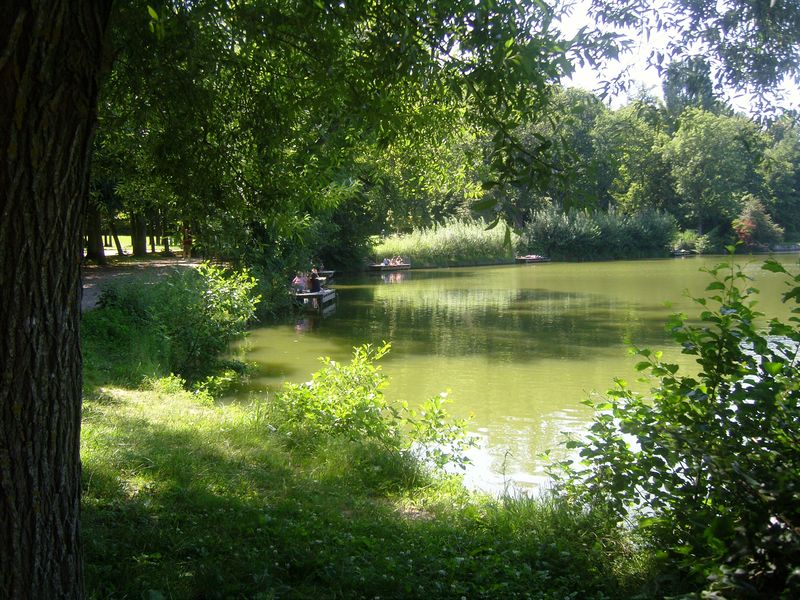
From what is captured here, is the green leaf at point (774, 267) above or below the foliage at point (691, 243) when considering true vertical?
above

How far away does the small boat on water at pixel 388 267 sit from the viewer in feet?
124

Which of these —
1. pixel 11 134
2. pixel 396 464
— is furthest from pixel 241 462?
pixel 11 134

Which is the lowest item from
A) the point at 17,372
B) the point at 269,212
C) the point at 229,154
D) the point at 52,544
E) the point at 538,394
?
the point at 538,394

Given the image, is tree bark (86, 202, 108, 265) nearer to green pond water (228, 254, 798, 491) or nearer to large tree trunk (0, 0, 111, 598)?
green pond water (228, 254, 798, 491)

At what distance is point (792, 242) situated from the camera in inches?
2224

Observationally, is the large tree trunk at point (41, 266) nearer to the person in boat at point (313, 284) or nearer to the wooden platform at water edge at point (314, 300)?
the wooden platform at water edge at point (314, 300)

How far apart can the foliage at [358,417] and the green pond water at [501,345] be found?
1.56 feet

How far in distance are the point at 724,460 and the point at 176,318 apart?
34.9 ft

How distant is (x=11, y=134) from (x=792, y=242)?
209 ft

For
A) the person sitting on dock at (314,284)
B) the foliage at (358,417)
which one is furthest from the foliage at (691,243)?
the foliage at (358,417)

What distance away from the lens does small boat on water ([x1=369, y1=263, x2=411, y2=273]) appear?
37.7 metres

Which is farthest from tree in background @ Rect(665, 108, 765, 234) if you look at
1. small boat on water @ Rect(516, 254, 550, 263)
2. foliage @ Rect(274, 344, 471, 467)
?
foliage @ Rect(274, 344, 471, 467)

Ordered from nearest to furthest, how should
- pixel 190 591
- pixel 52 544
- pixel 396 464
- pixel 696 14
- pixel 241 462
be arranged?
pixel 52 544, pixel 190 591, pixel 696 14, pixel 241 462, pixel 396 464

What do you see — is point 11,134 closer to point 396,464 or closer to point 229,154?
point 229,154
